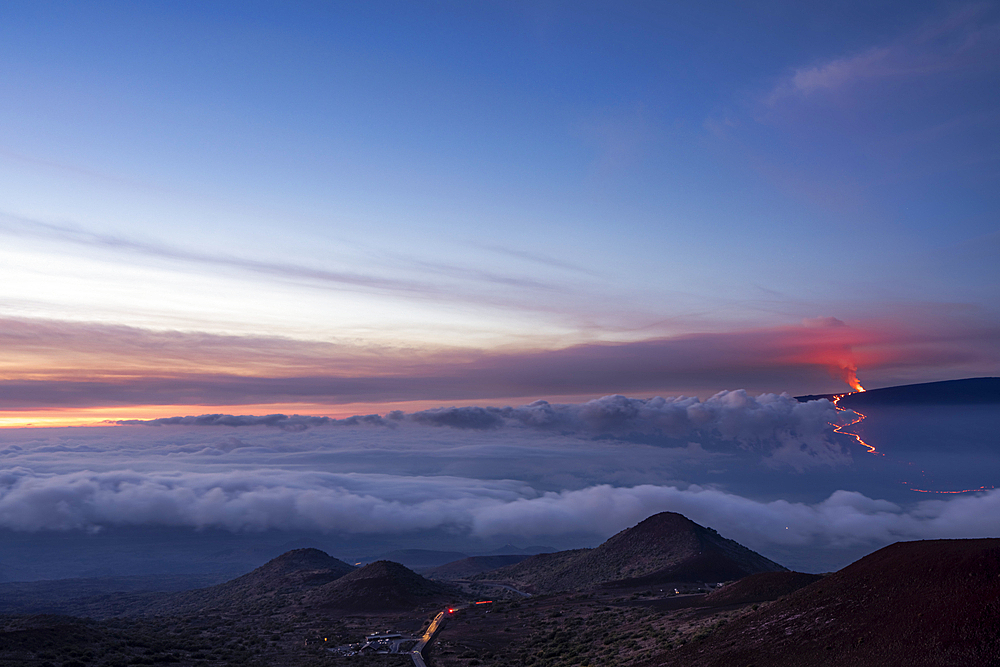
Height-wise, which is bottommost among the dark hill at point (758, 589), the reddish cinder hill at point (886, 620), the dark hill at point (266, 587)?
the dark hill at point (266, 587)

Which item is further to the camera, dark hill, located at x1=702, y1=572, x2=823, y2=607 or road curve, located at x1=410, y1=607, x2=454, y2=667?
dark hill, located at x1=702, y1=572, x2=823, y2=607

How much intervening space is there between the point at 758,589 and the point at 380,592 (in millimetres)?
66954

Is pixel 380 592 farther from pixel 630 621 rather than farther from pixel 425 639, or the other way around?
pixel 630 621

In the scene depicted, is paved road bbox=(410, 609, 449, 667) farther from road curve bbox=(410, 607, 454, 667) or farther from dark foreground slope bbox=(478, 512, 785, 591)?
dark foreground slope bbox=(478, 512, 785, 591)

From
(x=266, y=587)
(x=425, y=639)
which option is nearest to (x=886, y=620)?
(x=425, y=639)

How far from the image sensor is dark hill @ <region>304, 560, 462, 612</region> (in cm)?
10381

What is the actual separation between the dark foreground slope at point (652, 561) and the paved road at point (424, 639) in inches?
1349

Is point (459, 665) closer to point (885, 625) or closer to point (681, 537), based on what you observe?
point (885, 625)

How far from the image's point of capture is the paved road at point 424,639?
6239 centimetres

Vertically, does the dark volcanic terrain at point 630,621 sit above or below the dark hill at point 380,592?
above

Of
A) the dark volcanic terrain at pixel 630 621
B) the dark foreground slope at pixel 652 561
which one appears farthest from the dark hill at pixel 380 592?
the dark foreground slope at pixel 652 561

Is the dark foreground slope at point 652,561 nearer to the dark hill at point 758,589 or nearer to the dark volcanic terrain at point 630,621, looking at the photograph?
the dark volcanic terrain at point 630,621

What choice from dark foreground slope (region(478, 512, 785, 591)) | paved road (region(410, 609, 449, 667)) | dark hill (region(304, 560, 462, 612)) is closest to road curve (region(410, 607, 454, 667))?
paved road (region(410, 609, 449, 667))

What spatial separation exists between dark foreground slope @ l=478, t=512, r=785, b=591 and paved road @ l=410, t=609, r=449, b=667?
34.3 meters
